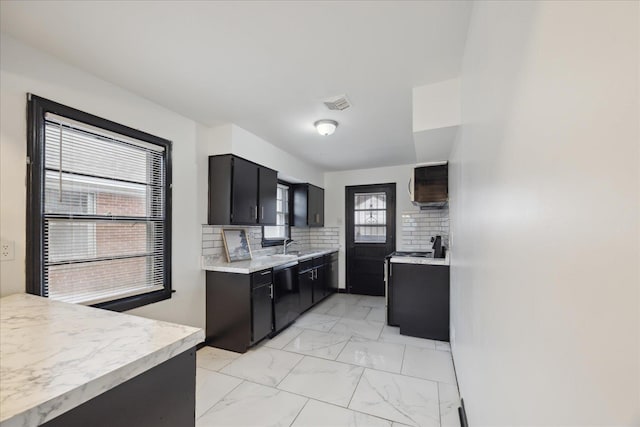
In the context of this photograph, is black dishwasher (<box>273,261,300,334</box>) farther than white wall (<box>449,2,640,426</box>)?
Yes

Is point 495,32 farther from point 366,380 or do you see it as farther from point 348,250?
point 348,250

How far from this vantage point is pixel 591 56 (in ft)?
1.26

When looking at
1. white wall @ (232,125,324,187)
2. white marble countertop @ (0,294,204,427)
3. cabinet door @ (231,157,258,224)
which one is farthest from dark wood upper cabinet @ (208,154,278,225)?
white marble countertop @ (0,294,204,427)

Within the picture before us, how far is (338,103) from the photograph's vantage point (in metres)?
2.50

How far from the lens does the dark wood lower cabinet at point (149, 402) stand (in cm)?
72

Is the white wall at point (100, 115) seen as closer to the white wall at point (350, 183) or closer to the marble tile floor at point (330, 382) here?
the marble tile floor at point (330, 382)

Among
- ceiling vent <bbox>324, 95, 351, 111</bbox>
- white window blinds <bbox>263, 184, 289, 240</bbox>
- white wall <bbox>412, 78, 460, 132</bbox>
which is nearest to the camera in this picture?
white wall <bbox>412, 78, 460, 132</bbox>

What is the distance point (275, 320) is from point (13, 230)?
7.63 feet

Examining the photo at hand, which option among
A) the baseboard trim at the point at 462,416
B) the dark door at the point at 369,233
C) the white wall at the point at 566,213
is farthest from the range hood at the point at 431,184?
the white wall at the point at 566,213

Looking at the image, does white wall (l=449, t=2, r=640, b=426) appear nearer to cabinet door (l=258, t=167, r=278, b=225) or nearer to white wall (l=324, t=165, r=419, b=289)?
cabinet door (l=258, t=167, r=278, b=225)

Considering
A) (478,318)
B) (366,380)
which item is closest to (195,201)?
(366,380)

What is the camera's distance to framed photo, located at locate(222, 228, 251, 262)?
3.26m

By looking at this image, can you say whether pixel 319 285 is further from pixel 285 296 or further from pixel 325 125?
pixel 325 125

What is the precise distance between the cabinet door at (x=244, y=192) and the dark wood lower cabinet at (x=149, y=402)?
2.12 meters
